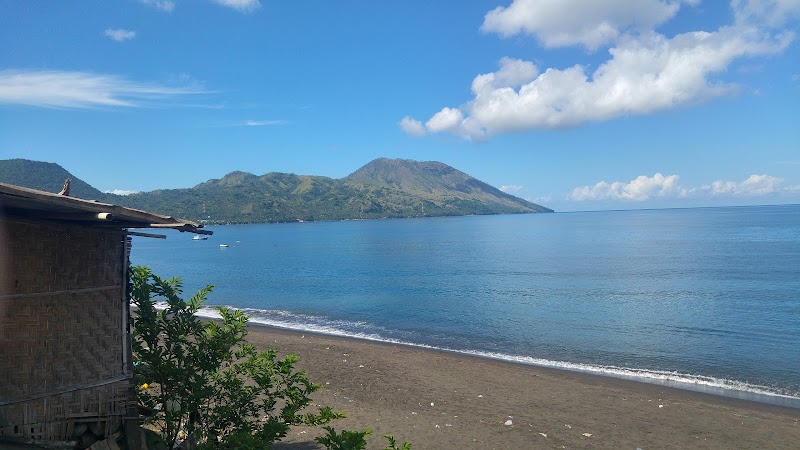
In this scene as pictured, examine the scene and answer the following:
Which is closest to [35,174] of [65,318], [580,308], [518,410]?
[580,308]

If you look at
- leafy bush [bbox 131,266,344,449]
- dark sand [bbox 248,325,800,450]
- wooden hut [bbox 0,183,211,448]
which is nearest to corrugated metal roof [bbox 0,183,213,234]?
wooden hut [bbox 0,183,211,448]

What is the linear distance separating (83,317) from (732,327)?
95.8 feet

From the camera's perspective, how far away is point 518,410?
15.1 metres

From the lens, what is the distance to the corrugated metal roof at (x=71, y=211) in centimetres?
523

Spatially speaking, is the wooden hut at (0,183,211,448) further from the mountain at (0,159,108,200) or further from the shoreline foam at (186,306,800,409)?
the mountain at (0,159,108,200)

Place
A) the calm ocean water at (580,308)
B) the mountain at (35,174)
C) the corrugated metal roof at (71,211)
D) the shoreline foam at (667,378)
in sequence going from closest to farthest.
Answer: the corrugated metal roof at (71,211), the shoreline foam at (667,378), the calm ocean water at (580,308), the mountain at (35,174)

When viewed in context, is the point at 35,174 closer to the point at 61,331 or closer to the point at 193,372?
the point at 193,372

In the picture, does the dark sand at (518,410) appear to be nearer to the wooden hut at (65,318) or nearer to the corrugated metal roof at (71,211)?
the wooden hut at (65,318)

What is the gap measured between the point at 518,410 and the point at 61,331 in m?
12.2

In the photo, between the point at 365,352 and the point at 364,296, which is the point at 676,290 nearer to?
the point at 364,296

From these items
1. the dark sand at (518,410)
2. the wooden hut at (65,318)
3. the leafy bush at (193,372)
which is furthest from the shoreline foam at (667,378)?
the wooden hut at (65,318)

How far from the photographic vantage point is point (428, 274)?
52844mm

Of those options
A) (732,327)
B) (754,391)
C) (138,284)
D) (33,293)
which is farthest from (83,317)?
(732,327)

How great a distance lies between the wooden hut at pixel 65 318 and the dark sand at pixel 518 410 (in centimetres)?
527
